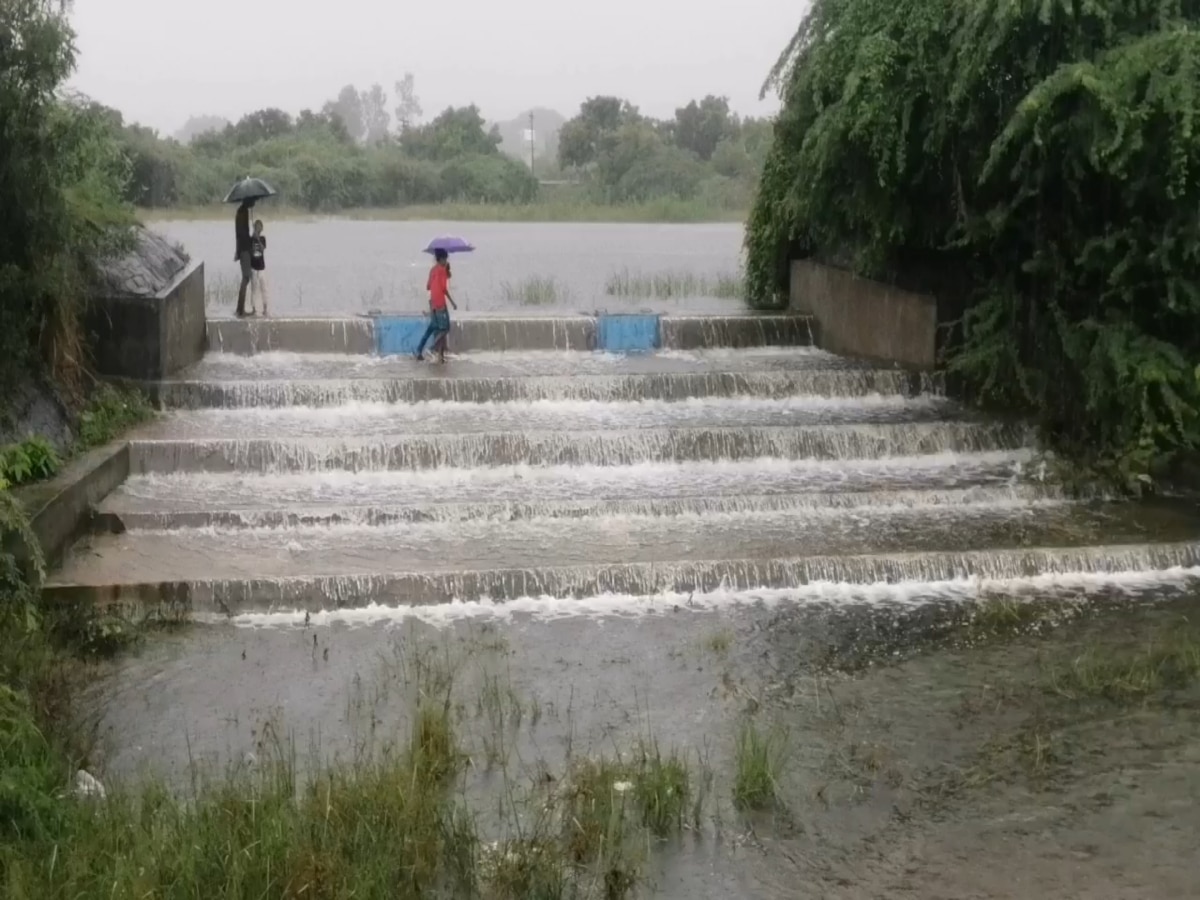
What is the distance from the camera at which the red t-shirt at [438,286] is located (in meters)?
15.6

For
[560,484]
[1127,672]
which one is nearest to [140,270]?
[560,484]

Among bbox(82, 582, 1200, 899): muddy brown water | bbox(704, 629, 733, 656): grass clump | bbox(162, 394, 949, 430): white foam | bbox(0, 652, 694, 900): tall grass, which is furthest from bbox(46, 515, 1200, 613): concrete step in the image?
bbox(162, 394, 949, 430): white foam

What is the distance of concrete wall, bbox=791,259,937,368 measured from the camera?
1573cm

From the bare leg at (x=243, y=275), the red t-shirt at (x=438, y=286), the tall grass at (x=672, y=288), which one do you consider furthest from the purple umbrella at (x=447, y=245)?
the tall grass at (x=672, y=288)

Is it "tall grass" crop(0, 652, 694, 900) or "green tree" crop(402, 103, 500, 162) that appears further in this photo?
"green tree" crop(402, 103, 500, 162)

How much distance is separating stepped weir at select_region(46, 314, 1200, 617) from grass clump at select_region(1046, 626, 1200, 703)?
161 cm

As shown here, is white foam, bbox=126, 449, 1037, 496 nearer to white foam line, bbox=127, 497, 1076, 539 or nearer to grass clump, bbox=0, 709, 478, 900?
white foam line, bbox=127, 497, 1076, 539

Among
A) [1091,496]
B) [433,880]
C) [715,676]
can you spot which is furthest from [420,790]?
[1091,496]

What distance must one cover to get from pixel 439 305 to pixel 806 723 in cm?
962

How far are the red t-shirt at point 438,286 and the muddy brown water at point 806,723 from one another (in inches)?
291

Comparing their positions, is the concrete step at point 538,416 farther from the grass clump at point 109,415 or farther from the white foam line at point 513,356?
the white foam line at point 513,356

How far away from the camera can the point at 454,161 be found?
214 feet

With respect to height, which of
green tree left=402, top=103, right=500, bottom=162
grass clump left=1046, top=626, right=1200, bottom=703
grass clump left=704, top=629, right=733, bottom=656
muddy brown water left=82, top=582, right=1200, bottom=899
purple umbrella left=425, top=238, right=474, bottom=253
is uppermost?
green tree left=402, top=103, right=500, bottom=162

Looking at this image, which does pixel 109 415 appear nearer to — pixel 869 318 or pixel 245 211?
pixel 245 211
